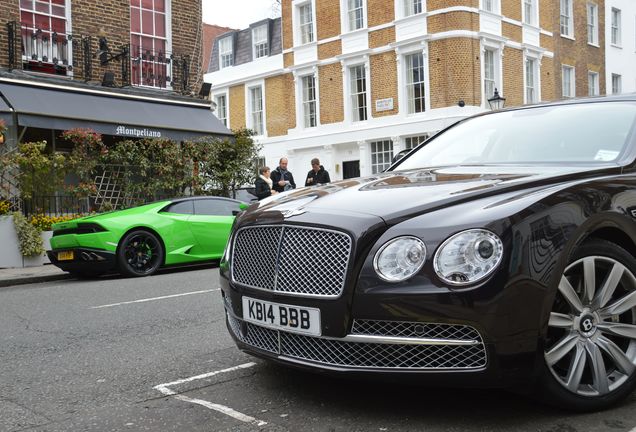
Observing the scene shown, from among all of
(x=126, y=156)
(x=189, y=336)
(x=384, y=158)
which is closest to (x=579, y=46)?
(x=384, y=158)

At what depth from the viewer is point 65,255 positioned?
10.7 m

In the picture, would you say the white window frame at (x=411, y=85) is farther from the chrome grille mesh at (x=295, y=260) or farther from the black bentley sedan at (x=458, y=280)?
the chrome grille mesh at (x=295, y=260)

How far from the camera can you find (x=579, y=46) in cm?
3125

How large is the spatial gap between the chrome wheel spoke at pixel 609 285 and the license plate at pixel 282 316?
1376mm

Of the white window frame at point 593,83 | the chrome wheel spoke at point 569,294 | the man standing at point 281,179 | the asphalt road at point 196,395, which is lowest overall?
the asphalt road at point 196,395

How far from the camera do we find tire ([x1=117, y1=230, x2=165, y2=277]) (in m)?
10.6

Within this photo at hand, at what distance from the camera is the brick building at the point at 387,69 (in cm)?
2484

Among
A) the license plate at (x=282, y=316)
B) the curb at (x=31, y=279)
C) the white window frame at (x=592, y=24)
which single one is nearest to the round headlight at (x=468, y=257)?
the license plate at (x=282, y=316)

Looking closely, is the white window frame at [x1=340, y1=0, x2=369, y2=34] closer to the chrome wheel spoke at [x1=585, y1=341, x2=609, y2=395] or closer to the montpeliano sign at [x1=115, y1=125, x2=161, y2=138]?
the montpeliano sign at [x1=115, y1=125, x2=161, y2=138]

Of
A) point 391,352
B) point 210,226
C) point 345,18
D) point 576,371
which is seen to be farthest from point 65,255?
point 345,18

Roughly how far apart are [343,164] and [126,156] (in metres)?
14.2

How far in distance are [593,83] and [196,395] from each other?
33.0m

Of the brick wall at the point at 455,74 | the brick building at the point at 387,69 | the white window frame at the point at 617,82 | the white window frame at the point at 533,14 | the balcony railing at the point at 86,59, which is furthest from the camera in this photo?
the white window frame at the point at 617,82

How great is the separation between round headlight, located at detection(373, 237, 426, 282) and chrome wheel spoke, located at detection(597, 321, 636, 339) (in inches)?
40.6
